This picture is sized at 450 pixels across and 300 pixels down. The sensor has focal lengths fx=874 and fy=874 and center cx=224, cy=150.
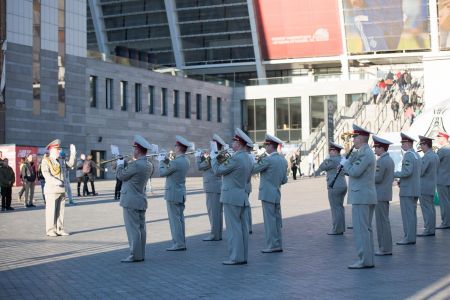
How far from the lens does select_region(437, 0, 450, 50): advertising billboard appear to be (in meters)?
67.9

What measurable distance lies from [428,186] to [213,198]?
4.14 m

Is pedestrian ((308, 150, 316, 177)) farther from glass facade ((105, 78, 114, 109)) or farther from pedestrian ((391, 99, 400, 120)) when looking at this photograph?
glass facade ((105, 78, 114, 109))

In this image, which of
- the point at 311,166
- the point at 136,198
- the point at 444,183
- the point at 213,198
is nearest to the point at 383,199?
the point at 213,198

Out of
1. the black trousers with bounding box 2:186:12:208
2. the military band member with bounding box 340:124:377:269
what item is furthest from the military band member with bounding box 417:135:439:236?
the black trousers with bounding box 2:186:12:208

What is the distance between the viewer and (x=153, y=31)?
2975 inches

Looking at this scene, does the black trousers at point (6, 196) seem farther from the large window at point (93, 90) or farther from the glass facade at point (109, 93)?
the glass facade at point (109, 93)

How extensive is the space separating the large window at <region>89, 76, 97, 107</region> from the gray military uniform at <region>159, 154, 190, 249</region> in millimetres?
41389

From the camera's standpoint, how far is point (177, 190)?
14.5m

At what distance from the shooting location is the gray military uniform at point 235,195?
12805 millimetres

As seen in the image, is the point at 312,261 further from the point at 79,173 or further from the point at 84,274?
the point at 79,173

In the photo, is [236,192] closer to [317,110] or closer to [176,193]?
[176,193]

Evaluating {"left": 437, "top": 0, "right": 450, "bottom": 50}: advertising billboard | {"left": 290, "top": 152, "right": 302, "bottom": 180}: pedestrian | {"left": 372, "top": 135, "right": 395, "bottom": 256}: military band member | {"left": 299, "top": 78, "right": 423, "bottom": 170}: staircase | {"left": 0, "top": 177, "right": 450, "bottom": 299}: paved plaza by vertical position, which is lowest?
{"left": 0, "top": 177, "right": 450, "bottom": 299}: paved plaza

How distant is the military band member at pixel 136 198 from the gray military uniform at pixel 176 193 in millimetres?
1193

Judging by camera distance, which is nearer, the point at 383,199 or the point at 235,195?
the point at 235,195
